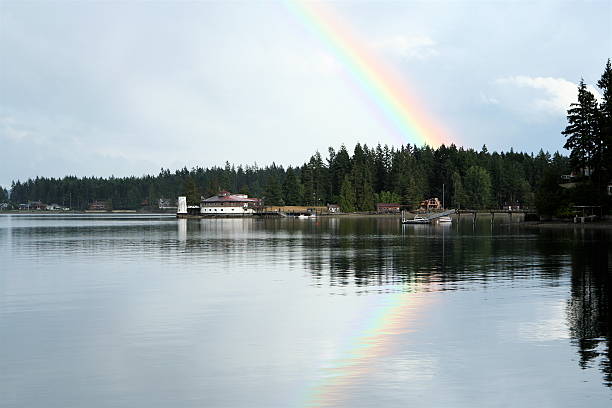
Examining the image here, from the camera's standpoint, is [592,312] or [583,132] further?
[583,132]

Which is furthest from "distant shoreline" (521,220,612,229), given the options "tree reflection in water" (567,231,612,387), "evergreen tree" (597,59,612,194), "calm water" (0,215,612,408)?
"calm water" (0,215,612,408)

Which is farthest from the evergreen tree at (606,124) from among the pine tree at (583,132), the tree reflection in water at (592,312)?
the tree reflection in water at (592,312)

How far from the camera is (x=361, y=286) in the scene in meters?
37.0

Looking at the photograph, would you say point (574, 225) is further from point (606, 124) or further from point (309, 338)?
point (309, 338)

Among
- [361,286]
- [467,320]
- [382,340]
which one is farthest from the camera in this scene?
[361,286]

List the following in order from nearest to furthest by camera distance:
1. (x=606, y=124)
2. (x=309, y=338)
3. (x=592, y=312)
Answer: (x=309, y=338) < (x=592, y=312) < (x=606, y=124)

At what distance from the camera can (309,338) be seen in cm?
2289

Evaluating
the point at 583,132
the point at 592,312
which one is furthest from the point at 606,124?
the point at 592,312

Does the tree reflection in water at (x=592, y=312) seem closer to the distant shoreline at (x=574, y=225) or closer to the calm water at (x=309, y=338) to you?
the calm water at (x=309, y=338)

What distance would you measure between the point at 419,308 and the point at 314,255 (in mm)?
32859

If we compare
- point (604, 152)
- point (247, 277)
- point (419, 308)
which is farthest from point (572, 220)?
point (419, 308)

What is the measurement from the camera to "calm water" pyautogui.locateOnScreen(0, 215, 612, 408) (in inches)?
641

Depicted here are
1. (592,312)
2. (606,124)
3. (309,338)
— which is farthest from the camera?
(606,124)

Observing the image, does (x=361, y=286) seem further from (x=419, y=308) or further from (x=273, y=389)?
(x=273, y=389)
